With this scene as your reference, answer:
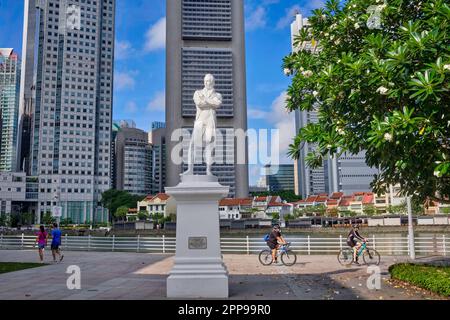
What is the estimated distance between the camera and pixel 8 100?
502ft

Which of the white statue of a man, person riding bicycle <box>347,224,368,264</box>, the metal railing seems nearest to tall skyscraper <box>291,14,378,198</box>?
the metal railing

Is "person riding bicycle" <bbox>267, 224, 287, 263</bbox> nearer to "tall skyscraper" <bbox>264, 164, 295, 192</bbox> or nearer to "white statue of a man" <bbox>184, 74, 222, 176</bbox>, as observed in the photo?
"white statue of a man" <bbox>184, 74, 222, 176</bbox>

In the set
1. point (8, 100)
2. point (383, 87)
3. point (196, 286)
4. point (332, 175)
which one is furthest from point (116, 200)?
point (383, 87)

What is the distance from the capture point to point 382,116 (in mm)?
8492

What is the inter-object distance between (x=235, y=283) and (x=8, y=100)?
16535 cm

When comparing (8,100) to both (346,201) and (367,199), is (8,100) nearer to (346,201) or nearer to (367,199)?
(346,201)

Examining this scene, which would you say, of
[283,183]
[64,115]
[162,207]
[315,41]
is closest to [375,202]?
[162,207]

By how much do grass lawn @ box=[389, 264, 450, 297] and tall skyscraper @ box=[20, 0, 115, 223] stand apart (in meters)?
112

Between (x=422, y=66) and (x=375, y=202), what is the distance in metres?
98.0

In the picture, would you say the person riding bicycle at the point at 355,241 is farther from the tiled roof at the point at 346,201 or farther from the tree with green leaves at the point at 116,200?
the tree with green leaves at the point at 116,200

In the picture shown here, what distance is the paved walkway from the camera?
9.83m

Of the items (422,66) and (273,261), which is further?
(273,261)

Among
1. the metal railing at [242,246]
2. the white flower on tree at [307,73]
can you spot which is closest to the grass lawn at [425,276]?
the white flower on tree at [307,73]

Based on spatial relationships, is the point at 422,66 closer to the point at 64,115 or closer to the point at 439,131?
the point at 439,131
